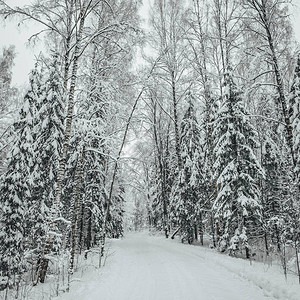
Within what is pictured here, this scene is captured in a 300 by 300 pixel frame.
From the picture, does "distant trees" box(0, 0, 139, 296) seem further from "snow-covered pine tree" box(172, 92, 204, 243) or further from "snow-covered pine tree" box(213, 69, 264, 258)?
"snow-covered pine tree" box(172, 92, 204, 243)

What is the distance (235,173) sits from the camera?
1178 cm

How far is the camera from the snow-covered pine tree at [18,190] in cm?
1021

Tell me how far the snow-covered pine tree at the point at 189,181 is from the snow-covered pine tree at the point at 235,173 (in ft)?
14.6

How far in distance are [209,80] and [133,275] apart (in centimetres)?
1290

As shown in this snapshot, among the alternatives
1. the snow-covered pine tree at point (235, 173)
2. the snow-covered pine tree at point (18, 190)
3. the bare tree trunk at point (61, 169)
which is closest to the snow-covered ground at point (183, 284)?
the bare tree trunk at point (61, 169)

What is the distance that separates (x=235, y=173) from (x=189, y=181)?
6425mm

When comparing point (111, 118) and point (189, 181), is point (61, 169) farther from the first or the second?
point (189, 181)

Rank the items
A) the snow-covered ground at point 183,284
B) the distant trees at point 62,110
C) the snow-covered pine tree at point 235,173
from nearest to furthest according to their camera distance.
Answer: the snow-covered ground at point 183,284 < the distant trees at point 62,110 < the snow-covered pine tree at point 235,173

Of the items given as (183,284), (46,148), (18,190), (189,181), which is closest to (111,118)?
(46,148)

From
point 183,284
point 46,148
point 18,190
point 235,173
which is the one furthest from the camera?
point 46,148

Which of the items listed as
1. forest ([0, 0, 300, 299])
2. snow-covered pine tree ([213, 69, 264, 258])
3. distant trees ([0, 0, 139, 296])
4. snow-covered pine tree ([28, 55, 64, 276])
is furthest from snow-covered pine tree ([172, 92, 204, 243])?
snow-covered pine tree ([28, 55, 64, 276])

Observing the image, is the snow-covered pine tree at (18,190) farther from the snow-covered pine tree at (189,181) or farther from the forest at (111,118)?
the snow-covered pine tree at (189,181)

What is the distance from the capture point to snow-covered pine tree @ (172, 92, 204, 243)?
56.9 ft

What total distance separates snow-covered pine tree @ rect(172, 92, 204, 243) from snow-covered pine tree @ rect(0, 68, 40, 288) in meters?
10.3
